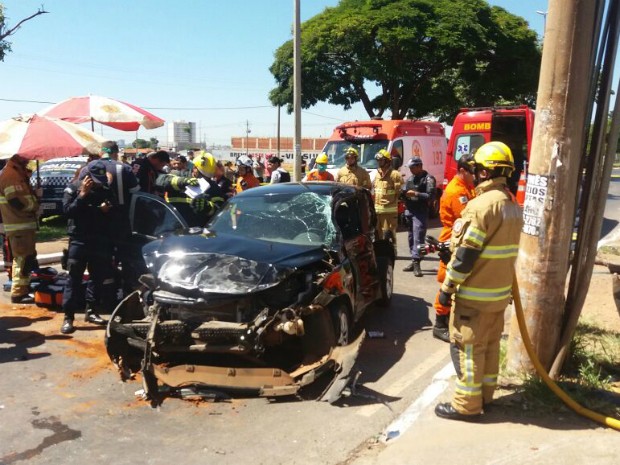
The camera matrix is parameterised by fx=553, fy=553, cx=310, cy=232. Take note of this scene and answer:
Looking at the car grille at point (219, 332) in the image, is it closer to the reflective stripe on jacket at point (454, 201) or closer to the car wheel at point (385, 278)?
the reflective stripe on jacket at point (454, 201)

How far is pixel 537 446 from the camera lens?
3.48 m

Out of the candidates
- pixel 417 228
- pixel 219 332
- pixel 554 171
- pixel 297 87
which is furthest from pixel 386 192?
pixel 297 87

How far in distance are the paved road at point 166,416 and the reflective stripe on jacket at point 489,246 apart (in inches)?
43.2

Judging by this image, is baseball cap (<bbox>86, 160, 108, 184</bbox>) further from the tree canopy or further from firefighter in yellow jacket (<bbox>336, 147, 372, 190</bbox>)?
the tree canopy

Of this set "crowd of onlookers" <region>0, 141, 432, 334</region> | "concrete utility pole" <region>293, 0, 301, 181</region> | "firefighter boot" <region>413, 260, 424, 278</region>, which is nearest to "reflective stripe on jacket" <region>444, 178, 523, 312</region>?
"crowd of onlookers" <region>0, 141, 432, 334</region>

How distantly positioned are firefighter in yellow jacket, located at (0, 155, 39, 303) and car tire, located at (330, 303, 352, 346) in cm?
441

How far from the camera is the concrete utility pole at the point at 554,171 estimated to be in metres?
3.92

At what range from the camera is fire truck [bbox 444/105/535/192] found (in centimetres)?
1334

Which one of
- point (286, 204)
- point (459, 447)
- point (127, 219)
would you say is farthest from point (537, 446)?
point (127, 219)

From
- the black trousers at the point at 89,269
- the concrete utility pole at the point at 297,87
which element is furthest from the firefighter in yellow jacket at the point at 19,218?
the concrete utility pole at the point at 297,87

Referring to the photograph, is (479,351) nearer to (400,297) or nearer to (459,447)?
(459,447)

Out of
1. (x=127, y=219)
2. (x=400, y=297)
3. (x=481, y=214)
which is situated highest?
(x=481, y=214)

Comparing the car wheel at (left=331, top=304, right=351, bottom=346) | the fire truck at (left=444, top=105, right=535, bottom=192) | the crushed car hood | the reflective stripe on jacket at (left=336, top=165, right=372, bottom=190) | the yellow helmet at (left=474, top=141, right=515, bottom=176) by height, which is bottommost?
the car wheel at (left=331, top=304, right=351, bottom=346)

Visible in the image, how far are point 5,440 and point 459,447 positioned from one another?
9.85 ft
